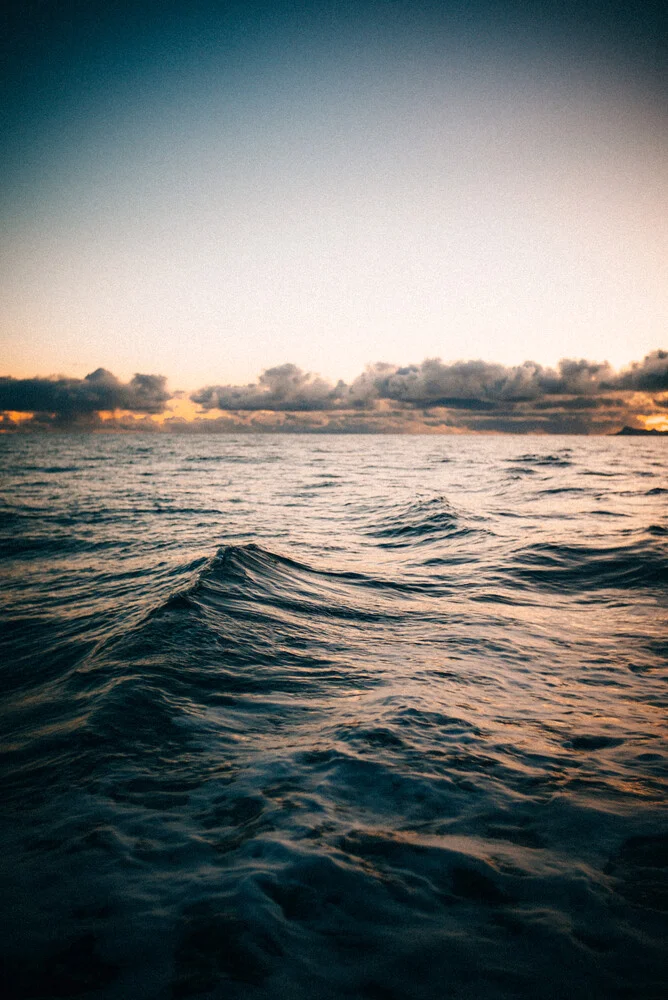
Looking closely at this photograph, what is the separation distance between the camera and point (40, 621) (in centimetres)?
845

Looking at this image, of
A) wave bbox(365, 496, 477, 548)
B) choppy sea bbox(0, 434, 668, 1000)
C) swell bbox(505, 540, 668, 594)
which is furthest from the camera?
wave bbox(365, 496, 477, 548)

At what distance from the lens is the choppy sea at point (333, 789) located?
2.45 meters

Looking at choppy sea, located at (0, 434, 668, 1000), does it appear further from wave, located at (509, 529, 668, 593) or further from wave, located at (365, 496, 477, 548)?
wave, located at (365, 496, 477, 548)

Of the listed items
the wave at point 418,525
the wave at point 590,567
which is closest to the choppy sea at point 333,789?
the wave at point 590,567

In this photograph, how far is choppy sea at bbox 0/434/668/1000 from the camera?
96.3 inches

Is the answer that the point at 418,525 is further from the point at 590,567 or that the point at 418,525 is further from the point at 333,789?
the point at 333,789

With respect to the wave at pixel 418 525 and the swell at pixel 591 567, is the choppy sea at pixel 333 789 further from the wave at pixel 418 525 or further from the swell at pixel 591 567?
the wave at pixel 418 525

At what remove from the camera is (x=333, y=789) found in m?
3.75

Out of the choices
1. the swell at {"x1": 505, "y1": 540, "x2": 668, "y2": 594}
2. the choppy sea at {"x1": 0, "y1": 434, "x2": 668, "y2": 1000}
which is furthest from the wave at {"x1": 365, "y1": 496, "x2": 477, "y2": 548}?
the choppy sea at {"x1": 0, "y1": 434, "x2": 668, "y2": 1000}

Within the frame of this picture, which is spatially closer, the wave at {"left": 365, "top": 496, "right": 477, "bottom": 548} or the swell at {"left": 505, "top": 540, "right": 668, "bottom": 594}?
the swell at {"left": 505, "top": 540, "right": 668, "bottom": 594}

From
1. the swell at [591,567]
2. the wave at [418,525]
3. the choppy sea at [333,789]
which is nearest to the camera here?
the choppy sea at [333,789]

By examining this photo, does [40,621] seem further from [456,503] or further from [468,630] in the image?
[456,503]

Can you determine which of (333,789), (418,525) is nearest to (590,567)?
(418,525)

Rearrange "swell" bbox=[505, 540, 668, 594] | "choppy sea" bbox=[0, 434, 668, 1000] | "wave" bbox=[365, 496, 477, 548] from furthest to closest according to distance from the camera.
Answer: "wave" bbox=[365, 496, 477, 548] → "swell" bbox=[505, 540, 668, 594] → "choppy sea" bbox=[0, 434, 668, 1000]
